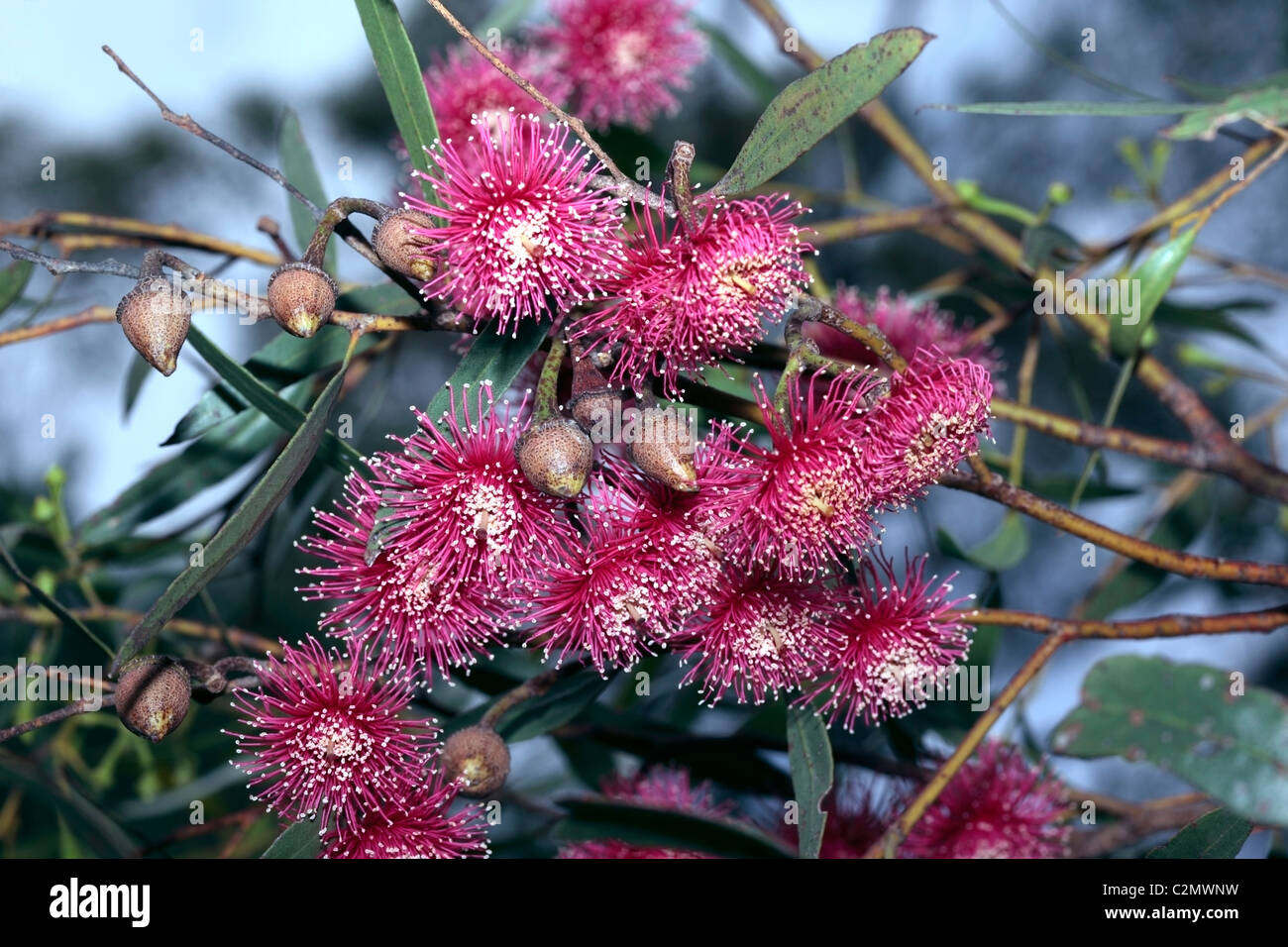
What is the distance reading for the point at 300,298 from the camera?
1.80 feet

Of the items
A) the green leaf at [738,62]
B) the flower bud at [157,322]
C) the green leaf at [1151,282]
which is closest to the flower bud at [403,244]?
the flower bud at [157,322]

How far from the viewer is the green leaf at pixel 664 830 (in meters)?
0.74

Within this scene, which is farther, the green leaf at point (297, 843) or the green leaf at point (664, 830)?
the green leaf at point (664, 830)

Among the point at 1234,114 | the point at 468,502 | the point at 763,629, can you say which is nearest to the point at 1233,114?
the point at 1234,114

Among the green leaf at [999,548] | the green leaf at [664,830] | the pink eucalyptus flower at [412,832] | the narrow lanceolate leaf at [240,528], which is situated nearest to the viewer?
the narrow lanceolate leaf at [240,528]

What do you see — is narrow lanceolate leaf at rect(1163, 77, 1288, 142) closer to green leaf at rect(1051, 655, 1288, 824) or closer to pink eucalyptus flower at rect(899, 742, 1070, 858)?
green leaf at rect(1051, 655, 1288, 824)

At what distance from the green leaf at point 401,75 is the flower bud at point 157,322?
17cm

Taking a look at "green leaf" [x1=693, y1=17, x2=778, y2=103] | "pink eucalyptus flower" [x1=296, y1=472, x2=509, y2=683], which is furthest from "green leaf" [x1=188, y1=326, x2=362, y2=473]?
"green leaf" [x1=693, y1=17, x2=778, y2=103]

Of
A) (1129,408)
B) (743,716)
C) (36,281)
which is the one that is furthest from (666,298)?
(36,281)

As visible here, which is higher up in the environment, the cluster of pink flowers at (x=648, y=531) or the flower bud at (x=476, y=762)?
the cluster of pink flowers at (x=648, y=531)

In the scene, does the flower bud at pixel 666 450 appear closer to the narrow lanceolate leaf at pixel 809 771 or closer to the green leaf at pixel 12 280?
the narrow lanceolate leaf at pixel 809 771

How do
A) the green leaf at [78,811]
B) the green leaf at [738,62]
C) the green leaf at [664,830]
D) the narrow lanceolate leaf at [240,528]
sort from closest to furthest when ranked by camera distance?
the narrow lanceolate leaf at [240,528]
the green leaf at [664,830]
the green leaf at [78,811]
the green leaf at [738,62]
